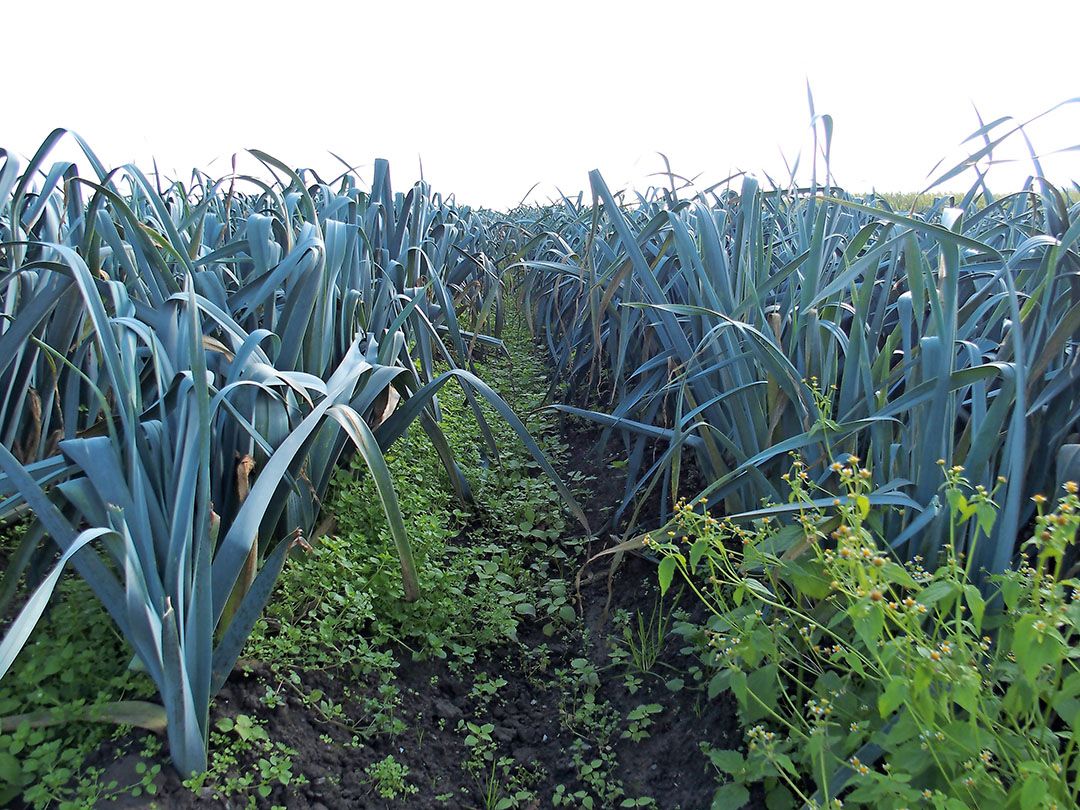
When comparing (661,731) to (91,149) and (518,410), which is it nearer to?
(91,149)

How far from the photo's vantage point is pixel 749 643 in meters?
1.20

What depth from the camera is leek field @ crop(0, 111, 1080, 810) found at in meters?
1.06

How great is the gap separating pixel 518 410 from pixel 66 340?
213cm

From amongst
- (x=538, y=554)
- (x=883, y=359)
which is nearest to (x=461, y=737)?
(x=538, y=554)

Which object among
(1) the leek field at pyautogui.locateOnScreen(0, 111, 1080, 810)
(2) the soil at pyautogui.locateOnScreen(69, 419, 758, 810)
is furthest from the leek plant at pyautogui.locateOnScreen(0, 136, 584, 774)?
(2) the soil at pyautogui.locateOnScreen(69, 419, 758, 810)

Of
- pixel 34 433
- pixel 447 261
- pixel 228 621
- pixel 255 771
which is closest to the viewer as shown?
pixel 255 771

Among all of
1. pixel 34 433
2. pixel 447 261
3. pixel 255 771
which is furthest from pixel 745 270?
pixel 447 261

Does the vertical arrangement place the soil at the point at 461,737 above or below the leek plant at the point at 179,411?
below

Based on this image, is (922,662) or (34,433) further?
(34,433)

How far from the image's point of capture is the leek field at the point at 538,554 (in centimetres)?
106

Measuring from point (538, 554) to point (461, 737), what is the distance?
2.57 ft

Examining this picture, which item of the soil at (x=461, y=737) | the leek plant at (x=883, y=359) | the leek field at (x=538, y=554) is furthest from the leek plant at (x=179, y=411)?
the leek plant at (x=883, y=359)

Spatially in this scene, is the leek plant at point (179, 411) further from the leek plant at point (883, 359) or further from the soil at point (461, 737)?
the leek plant at point (883, 359)

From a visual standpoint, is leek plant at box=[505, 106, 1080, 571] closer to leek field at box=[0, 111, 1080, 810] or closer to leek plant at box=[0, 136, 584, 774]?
leek field at box=[0, 111, 1080, 810]
